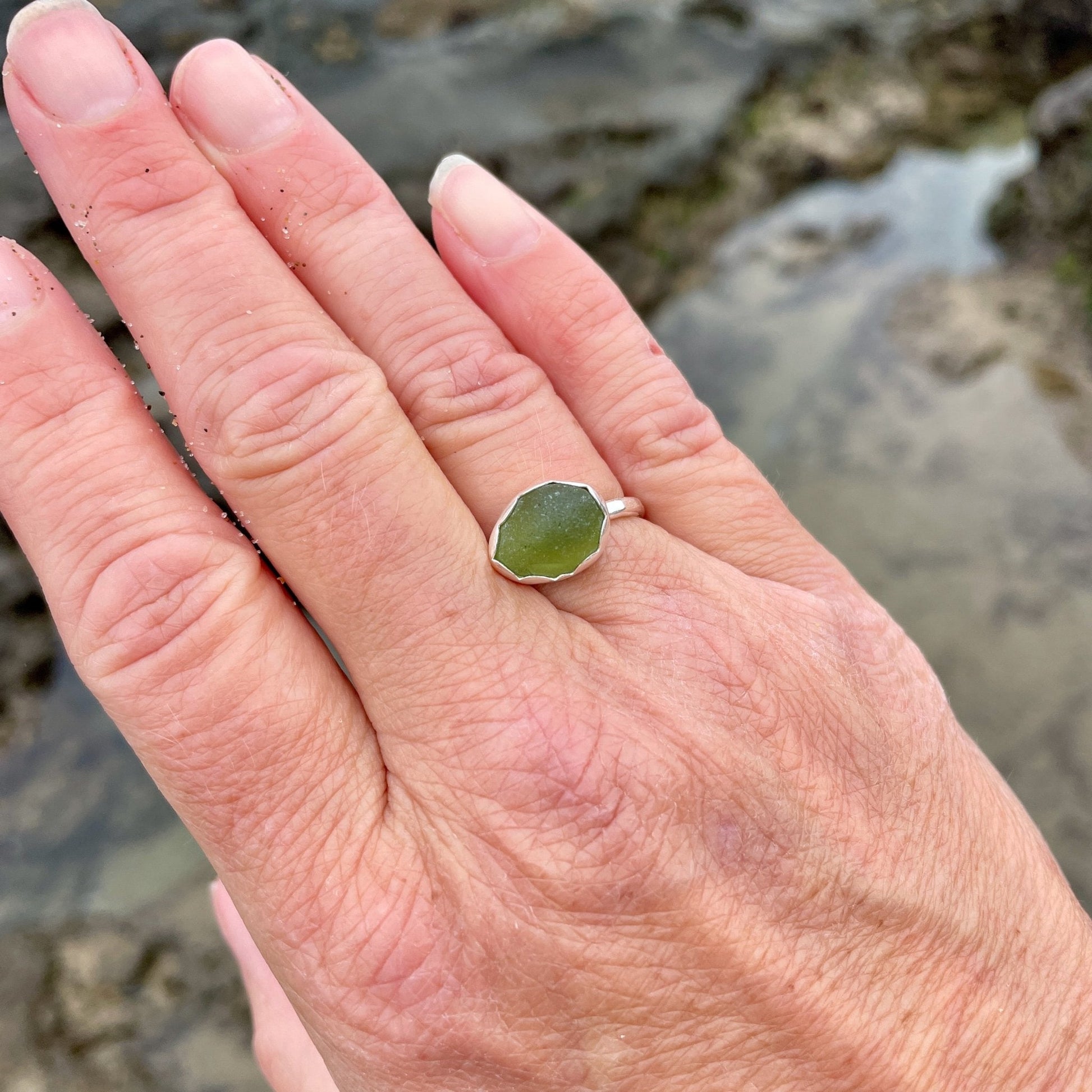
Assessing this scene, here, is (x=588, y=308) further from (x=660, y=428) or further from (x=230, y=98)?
(x=230, y=98)

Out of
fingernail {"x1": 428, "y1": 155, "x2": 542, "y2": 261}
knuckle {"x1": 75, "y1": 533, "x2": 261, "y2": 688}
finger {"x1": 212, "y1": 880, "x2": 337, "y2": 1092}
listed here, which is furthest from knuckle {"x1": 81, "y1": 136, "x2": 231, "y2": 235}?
finger {"x1": 212, "y1": 880, "x2": 337, "y2": 1092}

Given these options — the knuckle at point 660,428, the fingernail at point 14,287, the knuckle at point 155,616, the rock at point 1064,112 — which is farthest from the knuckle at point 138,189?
the rock at point 1064,112

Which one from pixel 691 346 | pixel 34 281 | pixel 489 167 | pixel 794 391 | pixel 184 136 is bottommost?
pixel 794 391

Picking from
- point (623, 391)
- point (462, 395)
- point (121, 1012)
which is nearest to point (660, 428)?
point (623, 391)

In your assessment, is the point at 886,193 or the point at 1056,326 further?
the point at 886,193

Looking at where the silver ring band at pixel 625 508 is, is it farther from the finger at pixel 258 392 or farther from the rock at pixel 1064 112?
the rock at pixel 1064 112

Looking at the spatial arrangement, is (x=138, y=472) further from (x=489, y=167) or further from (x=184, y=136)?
(x=489, y=167)

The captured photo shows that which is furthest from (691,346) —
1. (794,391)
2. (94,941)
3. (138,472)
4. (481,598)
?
(94,941)
